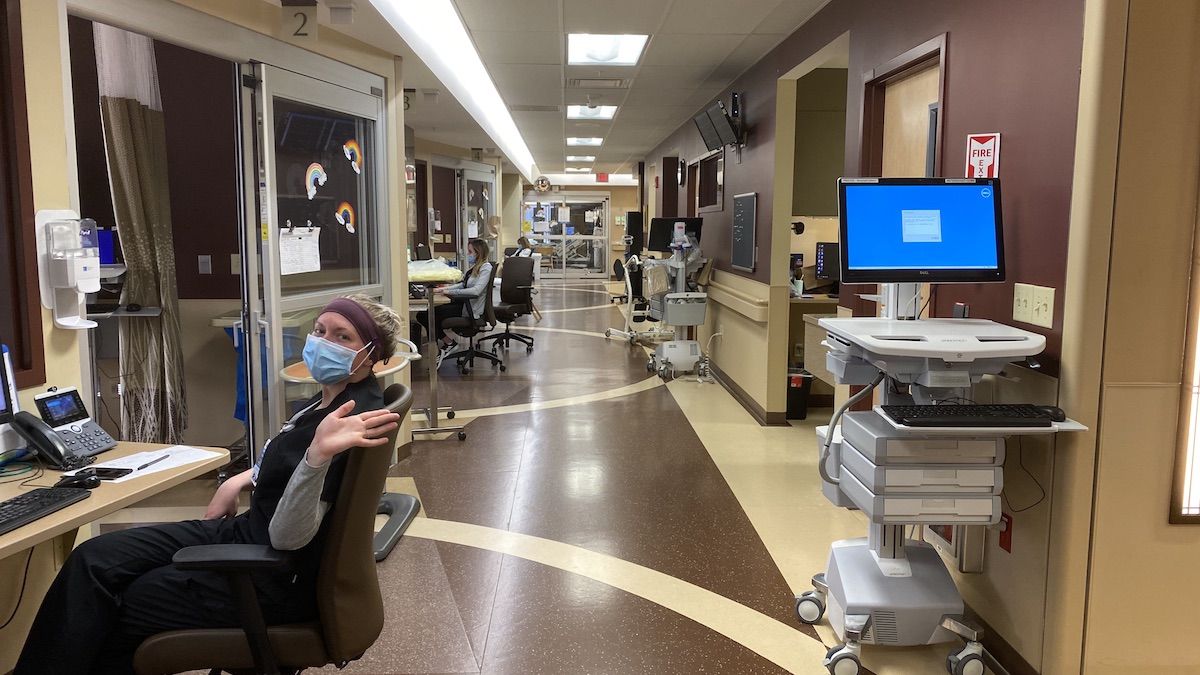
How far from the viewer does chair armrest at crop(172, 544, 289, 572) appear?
1.73 m

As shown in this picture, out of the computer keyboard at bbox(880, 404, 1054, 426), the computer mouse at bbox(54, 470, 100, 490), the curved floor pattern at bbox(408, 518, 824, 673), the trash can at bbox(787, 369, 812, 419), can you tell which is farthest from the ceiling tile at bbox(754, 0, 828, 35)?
the computer mouse at bbox(54, 470, 100, 490)

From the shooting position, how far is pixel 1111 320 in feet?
7.54

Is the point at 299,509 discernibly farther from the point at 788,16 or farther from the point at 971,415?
the point at 788,16

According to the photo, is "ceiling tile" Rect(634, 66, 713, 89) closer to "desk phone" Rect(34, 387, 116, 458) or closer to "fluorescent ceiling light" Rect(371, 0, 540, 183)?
"fluorescent ceiling light" Rect(371, 0, 540, 183)

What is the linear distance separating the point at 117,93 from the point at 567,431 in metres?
3.39

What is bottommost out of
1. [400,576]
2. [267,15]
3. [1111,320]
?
[400,576]

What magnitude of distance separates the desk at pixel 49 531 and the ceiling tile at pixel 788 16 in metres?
3.89

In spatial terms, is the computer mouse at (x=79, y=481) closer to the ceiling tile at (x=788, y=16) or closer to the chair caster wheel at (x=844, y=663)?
the chair caster wheel at (x=844, y=663)

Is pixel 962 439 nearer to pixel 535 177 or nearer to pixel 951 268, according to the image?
pixel 951 268

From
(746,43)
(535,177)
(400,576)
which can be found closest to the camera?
(400,576)

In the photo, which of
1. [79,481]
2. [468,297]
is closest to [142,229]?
[79,481]

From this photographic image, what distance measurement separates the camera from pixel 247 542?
6.70 feet

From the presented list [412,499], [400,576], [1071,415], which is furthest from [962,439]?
[412,499]

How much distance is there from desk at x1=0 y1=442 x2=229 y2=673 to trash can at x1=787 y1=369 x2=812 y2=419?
422cm
